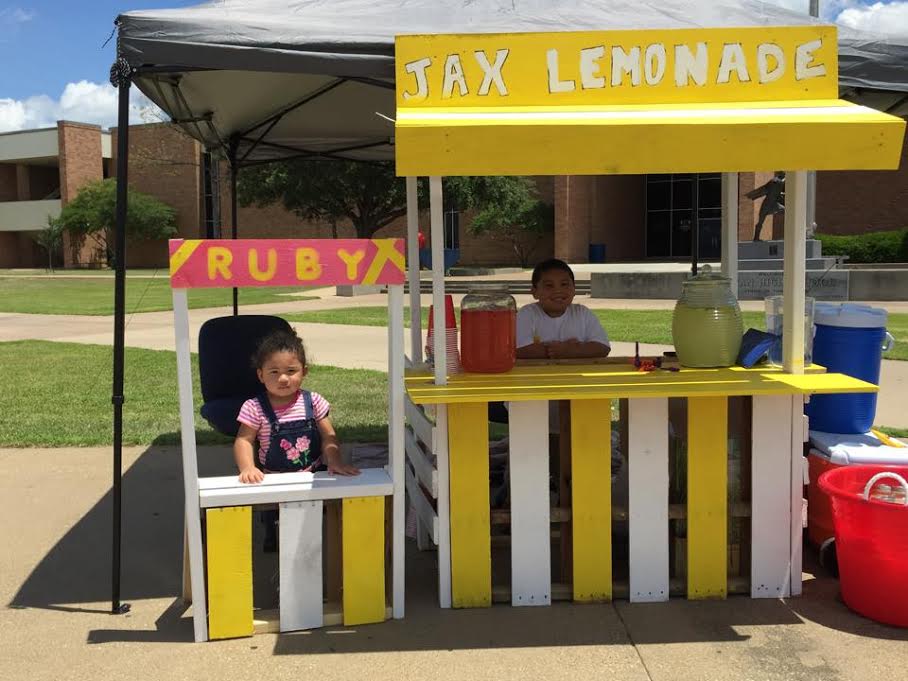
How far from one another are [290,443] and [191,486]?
572 millimetres

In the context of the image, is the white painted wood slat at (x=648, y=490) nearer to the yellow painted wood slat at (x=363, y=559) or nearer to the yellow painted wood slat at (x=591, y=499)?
the yellow painted wood slat at (x=591, y=499)

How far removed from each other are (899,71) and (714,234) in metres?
35.9

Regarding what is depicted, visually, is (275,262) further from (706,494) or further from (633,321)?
(633,321)

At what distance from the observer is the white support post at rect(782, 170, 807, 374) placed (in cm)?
385

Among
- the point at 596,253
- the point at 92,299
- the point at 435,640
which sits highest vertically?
the point at 596,253

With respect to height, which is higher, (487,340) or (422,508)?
(487,340)

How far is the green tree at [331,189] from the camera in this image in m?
27.2

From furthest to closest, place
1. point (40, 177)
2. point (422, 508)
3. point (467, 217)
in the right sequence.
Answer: point (40, 177) < point (467, 217) < point (422, 508)

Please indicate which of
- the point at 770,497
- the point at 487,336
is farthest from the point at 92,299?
the point at 770,497

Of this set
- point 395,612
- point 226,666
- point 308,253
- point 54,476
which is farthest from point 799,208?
point 54,476

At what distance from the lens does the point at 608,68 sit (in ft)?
12.3

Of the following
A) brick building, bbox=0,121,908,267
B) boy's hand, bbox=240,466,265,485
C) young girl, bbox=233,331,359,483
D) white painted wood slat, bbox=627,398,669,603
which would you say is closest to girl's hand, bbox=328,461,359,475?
young girl, bbox=233,331,359,483

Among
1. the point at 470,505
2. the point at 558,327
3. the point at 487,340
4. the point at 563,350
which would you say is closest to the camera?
the point at 470,505

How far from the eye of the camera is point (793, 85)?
3775mm
